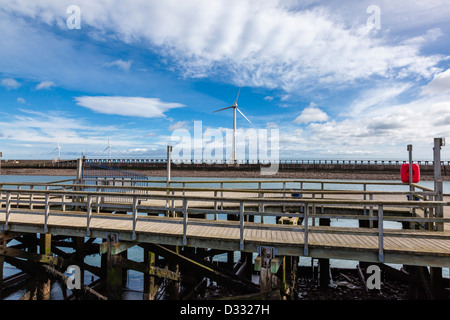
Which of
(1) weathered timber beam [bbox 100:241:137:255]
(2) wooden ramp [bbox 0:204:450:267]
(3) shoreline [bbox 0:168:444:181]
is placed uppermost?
(3) shoreline [bbox 0:168:444:181]

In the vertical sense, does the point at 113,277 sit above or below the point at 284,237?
below

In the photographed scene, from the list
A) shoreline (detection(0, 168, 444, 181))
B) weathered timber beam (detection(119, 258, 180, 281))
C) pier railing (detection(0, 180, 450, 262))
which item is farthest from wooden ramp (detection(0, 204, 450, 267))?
shoreline (detection(0, 168, 444, 181))

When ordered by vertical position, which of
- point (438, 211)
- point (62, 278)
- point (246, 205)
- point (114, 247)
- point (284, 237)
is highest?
point (438, 211)

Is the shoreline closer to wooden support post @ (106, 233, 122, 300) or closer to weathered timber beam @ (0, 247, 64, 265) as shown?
weathered timber beam @ (0, 247, 64, 265)

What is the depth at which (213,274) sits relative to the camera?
27.8 feet

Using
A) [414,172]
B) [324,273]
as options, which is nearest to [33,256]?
[324,273]

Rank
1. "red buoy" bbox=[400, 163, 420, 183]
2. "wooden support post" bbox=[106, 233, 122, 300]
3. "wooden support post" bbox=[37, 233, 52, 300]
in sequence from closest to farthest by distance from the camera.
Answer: "wooden support post" bbox=[106, 233, 122, 300] → "wooden support post" bbox=[37, 233, 52, 300] → "red buoy" bbox=[400, 163, 420, 183]

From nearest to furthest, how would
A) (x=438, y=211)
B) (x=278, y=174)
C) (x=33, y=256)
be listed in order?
(x=438, y=211) → (x=33, y=256) → (x=278, y=174)

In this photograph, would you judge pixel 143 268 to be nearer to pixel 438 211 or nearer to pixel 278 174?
pixel 438 211

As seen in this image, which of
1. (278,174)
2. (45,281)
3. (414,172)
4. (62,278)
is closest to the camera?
(62,278)

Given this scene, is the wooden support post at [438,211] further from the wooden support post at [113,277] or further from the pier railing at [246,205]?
the wooden support post at [113,277]

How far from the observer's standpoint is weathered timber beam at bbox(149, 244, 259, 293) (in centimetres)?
824
